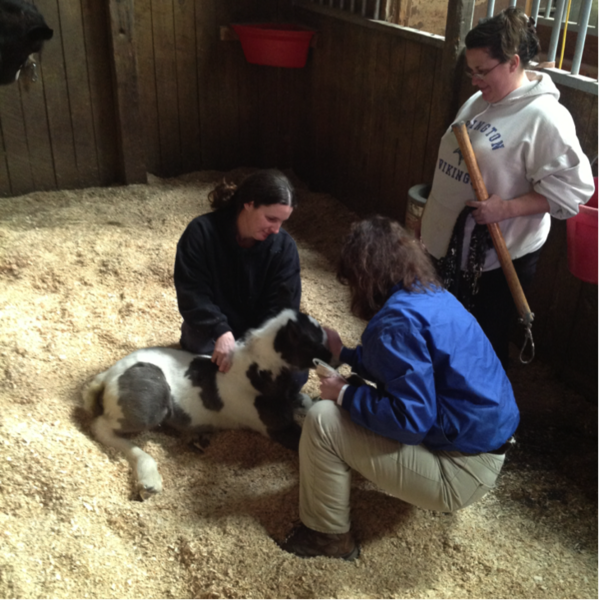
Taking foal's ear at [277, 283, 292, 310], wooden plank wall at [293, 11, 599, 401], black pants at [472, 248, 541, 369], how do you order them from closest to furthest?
black pants at [472, 248, 541, 369] → foal's ear at [277, 283, 292, 310] → wooden plank wall at [293, 11, 599, 401]

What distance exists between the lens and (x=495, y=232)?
109 inches

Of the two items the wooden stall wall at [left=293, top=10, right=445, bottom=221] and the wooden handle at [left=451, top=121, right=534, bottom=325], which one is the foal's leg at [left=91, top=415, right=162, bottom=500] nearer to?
the wooden handle at [left=451, top=121, right=534, bottom=325]

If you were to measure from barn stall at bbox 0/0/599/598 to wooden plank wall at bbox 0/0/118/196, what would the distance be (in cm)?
2

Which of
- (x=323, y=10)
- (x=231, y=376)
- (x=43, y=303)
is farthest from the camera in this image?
(x=323, y=10)

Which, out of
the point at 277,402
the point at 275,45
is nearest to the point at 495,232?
the point at 277,402

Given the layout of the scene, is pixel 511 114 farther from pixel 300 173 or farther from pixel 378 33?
pixel 300 173

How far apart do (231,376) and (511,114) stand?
171cm

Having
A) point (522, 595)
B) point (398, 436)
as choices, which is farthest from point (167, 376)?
point (522, 595)

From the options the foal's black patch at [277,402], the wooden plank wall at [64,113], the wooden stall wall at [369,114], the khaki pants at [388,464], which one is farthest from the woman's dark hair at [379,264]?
the wooden plank wall at [64,113]

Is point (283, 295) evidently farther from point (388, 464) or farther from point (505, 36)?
point (505, 36)

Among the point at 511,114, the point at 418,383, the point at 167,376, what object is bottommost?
the point at 167,376

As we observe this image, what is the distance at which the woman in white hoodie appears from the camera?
2605mm

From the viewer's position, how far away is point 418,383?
207 centimetres

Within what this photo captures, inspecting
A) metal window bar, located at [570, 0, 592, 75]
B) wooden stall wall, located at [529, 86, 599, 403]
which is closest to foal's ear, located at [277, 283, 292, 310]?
wooden stall wall, located at [529, 86, 599, 403]
